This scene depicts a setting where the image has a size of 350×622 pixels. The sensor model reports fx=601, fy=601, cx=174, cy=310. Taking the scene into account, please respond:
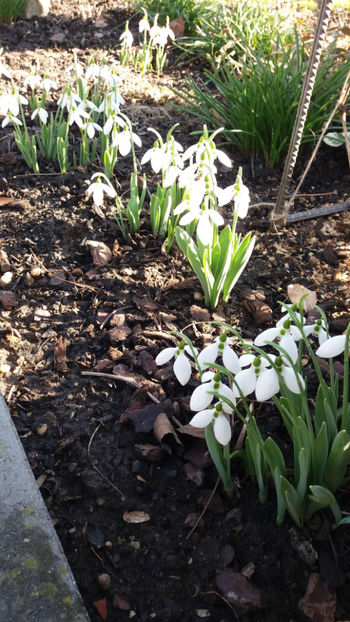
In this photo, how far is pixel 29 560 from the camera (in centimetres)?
150

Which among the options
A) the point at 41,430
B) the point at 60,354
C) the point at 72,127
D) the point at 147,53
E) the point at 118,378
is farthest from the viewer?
the point at 147,53

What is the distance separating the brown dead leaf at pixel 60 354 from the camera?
7.11 feet

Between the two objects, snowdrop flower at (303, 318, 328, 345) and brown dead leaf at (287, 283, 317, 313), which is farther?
brown dead leaf at (287, 283, 317, 313)

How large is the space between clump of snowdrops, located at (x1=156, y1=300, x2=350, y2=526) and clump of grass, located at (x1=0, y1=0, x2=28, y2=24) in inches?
171

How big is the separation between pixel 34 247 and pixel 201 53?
8.63ft

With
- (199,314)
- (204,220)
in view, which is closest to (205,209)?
(204,220)

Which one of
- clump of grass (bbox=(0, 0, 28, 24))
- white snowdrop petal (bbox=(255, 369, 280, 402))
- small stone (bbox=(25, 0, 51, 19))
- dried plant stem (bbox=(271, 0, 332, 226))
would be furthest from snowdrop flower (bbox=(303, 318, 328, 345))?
small stone (bbox=(25, 0, 51, 19))

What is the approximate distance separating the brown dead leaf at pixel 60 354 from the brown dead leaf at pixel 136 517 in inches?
25.1

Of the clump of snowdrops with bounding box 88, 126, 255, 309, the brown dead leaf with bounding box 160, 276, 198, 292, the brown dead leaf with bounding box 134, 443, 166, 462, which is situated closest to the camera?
the brown dead leaf with bounding box 134, 443, 166, 462

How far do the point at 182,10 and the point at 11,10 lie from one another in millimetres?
1405

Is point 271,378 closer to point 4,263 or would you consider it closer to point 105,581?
point 105,581

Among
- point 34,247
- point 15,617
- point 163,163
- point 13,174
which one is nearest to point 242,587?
point 15,617

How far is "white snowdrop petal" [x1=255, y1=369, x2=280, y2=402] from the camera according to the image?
139 cm

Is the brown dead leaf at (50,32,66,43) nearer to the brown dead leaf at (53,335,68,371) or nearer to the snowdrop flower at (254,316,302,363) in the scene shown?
the brown dead leaf at (53,335,68,371)
